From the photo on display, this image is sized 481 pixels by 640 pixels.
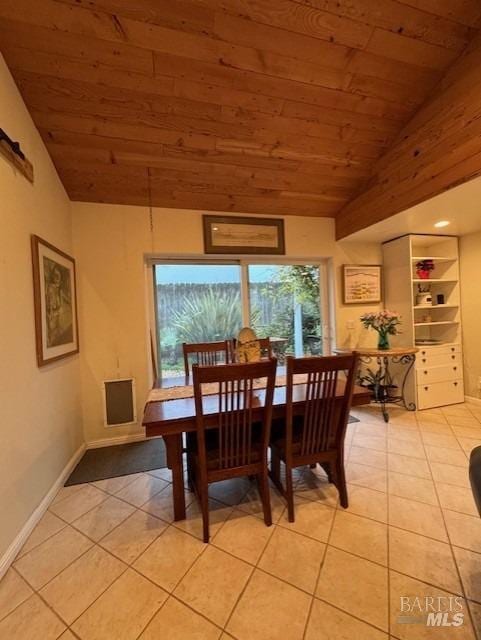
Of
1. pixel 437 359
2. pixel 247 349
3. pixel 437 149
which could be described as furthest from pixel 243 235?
pixel 437 359

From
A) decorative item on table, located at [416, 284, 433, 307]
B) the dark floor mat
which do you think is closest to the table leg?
the dark floor mat

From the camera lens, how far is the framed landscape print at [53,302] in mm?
1951

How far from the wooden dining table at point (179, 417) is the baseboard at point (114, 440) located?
4.48 ft

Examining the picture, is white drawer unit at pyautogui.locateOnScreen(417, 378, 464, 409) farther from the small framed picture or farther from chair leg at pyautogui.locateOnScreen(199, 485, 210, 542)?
chair leg at pyautogui.locateOnScreen(199, 485, 210, 542)

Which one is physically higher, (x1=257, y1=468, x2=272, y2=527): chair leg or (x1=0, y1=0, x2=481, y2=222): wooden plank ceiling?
(x1=0, y1=0, x2=481, y2=222): wooden plank ceiling

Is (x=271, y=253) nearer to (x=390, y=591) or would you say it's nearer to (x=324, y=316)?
(x=324, y=316)

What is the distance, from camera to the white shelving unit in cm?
339

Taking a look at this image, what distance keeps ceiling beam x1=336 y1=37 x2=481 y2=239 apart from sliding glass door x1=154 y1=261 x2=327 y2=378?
126cm

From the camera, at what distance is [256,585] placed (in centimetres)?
132

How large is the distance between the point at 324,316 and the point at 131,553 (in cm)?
317

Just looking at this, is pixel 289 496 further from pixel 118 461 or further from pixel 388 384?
pixel 388 384

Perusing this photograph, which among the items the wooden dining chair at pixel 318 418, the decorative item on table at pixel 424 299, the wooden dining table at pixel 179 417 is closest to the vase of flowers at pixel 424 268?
the decorative item on table at pixel 424 299

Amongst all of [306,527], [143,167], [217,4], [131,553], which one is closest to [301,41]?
[217,4]

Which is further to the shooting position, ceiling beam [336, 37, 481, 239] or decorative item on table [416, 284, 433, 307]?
decorative item on table [416, 284, 433, 307]
